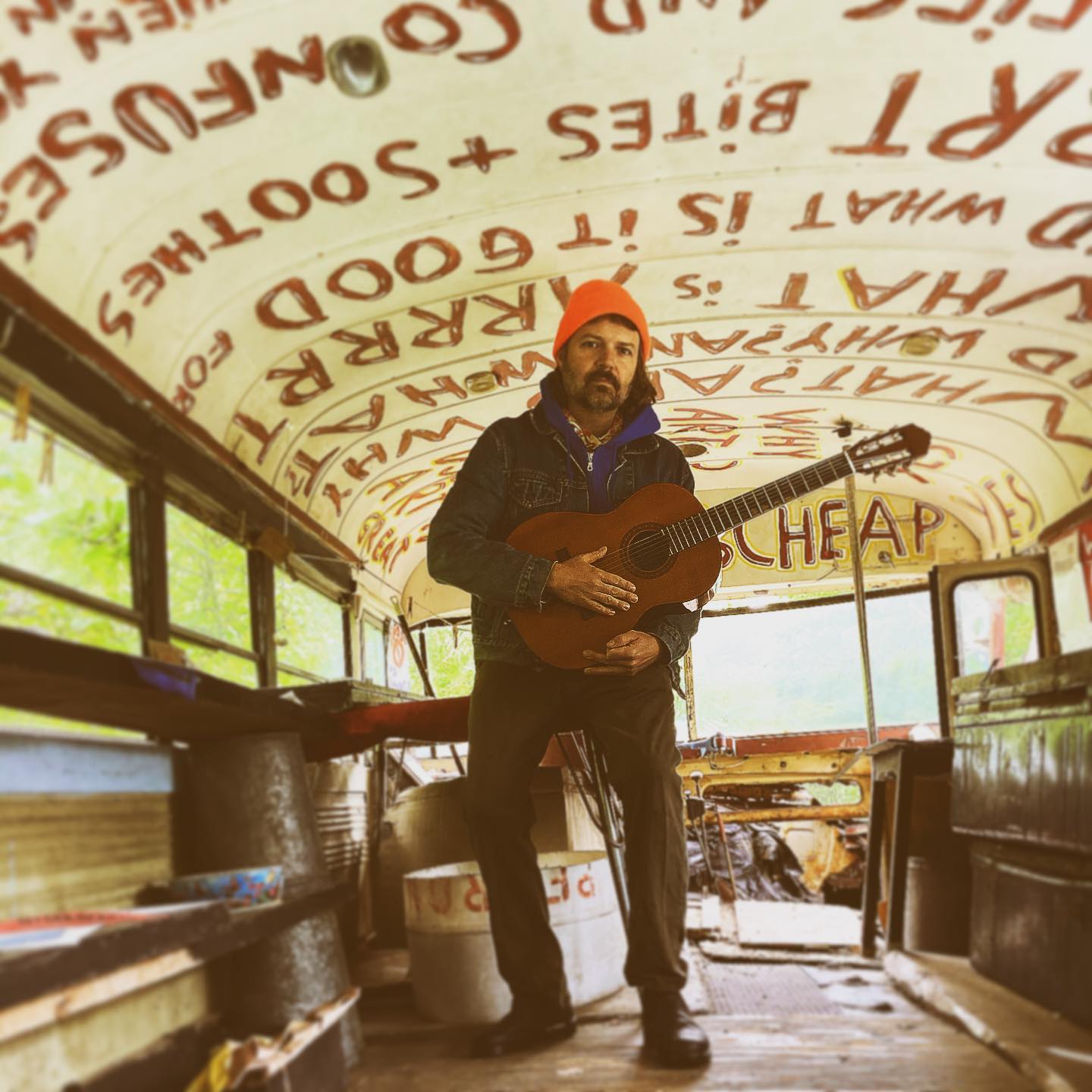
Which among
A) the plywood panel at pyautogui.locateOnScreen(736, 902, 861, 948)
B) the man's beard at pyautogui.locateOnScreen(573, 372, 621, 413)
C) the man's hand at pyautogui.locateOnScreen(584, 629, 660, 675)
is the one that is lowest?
the plywood panel at pyautogui.locateOnScreen(736, 902, 861, 948)

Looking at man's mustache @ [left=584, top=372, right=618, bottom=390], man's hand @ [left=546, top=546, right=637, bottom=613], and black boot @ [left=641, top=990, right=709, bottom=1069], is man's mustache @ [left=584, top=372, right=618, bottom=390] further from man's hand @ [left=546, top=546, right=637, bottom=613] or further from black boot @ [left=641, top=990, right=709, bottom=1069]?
black boot @ [left=641, top=990, right=709, bottom=1069]

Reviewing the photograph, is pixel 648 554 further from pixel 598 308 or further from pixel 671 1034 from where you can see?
pixel 671 1034

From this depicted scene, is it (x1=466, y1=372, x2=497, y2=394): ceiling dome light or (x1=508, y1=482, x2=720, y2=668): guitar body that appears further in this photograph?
(x1=466, y1=372, x2=497, y2=394): ceiling dome light

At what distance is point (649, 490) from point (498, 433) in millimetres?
453

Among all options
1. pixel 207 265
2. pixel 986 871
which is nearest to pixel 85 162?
pixel 207 265

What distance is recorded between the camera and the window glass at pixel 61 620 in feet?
7.53

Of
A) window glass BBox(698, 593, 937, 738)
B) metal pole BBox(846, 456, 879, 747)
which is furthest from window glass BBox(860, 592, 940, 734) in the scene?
metal pole BBox(846, 456, 879, 747)

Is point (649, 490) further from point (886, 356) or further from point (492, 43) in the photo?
point (886, 356)

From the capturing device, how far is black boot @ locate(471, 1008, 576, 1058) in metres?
2.36

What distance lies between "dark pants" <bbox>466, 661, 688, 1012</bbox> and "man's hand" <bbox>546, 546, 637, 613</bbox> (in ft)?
0.61

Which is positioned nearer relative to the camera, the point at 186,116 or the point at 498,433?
the point at 186,116

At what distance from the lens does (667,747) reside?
8.23 ft

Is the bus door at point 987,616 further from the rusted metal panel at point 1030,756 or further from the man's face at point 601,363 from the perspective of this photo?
the man's face at point 601,363

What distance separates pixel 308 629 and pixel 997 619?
3.89 metres
